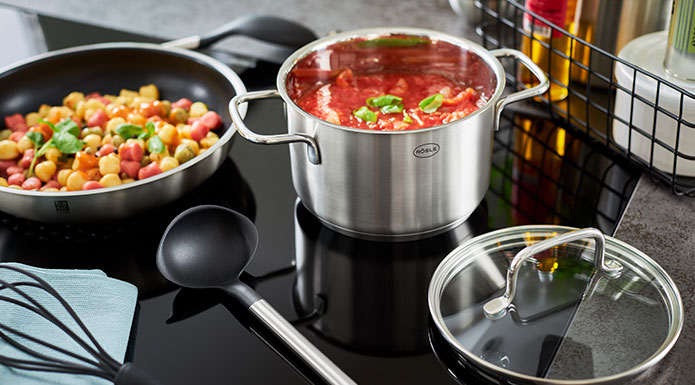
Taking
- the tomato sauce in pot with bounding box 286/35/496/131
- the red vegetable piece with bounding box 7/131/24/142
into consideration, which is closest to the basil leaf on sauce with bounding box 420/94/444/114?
the tomato sauce in pot with bounding box 286/35/496/131

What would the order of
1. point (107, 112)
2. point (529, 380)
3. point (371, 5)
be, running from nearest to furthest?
1. point (529, 380)
2. point (107, 112)
3. point (371, 5)

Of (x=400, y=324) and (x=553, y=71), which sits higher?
(x=553, y=71)

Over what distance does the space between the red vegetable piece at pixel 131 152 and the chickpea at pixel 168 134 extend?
0.14 feet

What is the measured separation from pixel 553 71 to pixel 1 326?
30.8 inches

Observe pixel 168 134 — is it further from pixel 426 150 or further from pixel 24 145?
pixel 426 150

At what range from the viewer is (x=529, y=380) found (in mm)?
652

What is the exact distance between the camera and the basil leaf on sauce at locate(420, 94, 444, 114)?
85 cm

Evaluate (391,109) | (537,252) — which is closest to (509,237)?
(537,252)

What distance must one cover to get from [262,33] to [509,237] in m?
0.59

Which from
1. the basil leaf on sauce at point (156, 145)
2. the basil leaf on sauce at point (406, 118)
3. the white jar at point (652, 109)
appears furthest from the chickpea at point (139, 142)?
the white jar at point (652, 109)

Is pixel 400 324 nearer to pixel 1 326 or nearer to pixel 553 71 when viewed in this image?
pixel 1 326

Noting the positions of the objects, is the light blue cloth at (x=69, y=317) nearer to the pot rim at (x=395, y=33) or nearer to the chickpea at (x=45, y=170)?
the chickpea at (x=45, y=170)

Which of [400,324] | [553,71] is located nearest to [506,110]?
[553,71]

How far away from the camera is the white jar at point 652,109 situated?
0.85m
